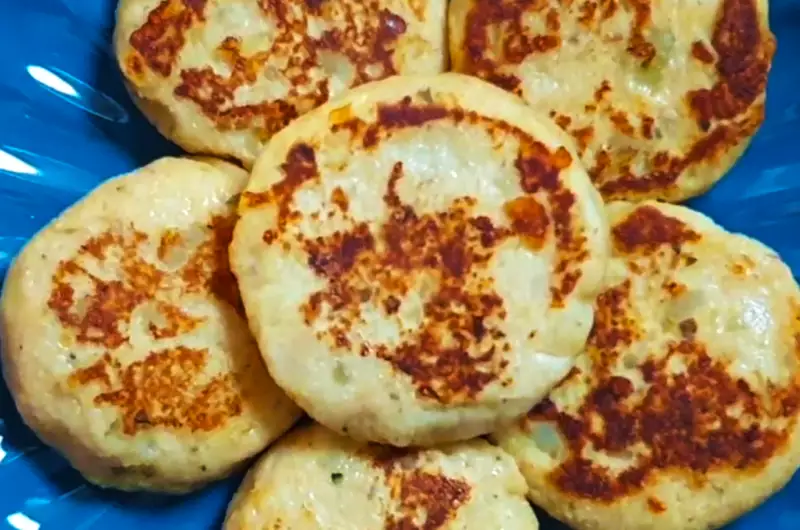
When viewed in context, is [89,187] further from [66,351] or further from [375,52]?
[375,52]

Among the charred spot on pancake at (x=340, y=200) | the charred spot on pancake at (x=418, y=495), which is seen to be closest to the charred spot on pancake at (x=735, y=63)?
the charred spot on pancake at (x=340, y=200)

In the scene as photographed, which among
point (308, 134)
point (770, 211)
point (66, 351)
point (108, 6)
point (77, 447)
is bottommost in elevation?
point (770, 211)

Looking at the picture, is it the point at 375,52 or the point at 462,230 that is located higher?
the point at 375,52

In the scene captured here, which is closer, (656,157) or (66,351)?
(66,351)

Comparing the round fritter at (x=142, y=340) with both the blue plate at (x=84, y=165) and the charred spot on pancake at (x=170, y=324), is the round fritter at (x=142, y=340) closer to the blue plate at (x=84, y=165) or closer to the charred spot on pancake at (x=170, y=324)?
the charred spot on pancake at (x=170, y=324)

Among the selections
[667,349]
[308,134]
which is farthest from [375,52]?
[667,349]

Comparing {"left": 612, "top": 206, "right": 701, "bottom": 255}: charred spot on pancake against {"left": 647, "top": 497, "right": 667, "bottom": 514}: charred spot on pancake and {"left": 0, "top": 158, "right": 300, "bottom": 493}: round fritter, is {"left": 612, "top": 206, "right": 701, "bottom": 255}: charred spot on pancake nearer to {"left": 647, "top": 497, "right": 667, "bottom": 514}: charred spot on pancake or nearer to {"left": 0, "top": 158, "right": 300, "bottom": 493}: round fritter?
{"left": 647, "top": 497, "right": 667, "bottom": 514}: charred spot on pancake
